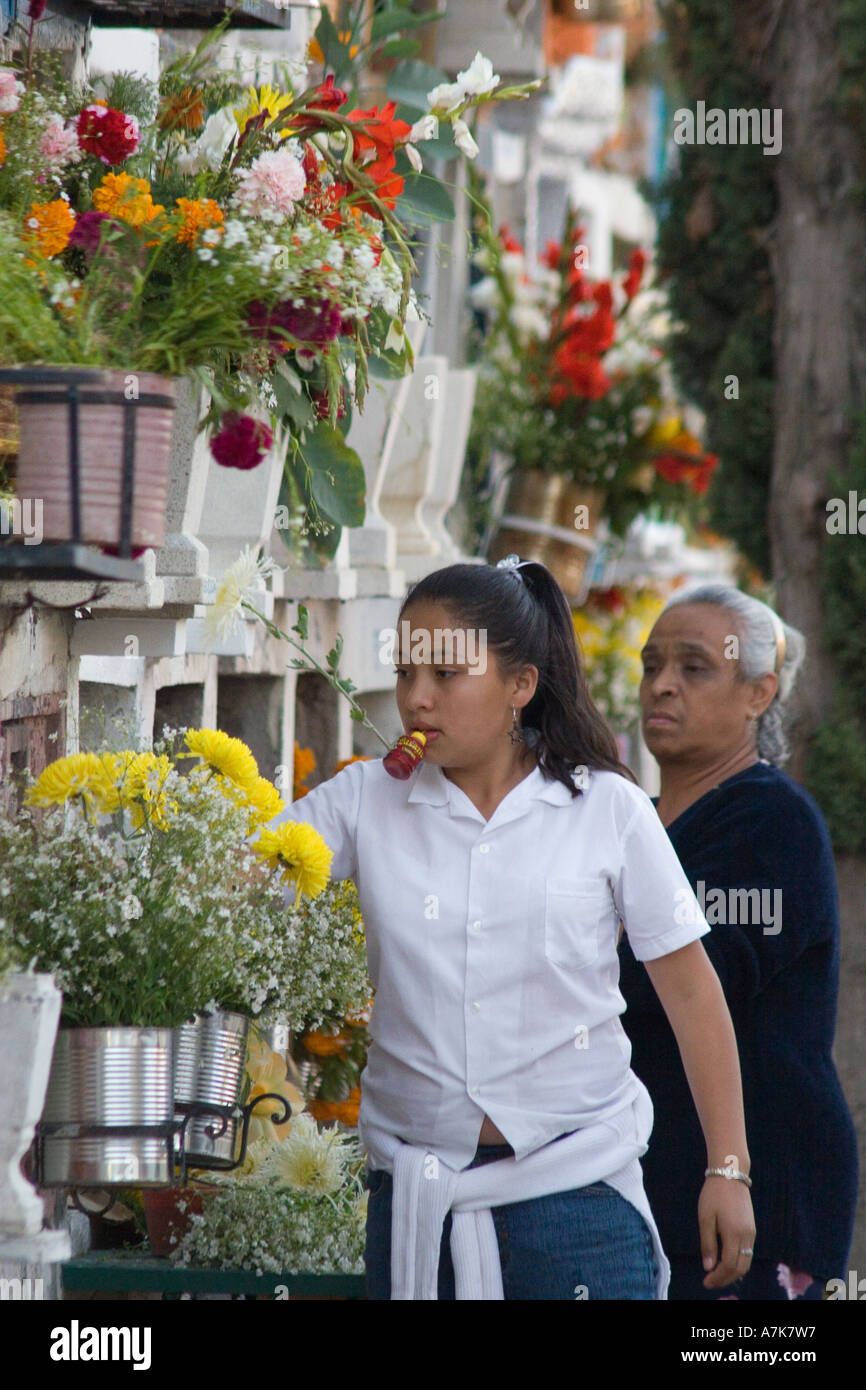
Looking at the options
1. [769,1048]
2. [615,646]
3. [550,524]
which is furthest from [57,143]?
[615,646]

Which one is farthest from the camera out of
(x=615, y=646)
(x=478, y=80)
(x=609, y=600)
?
(x=609, y=600)

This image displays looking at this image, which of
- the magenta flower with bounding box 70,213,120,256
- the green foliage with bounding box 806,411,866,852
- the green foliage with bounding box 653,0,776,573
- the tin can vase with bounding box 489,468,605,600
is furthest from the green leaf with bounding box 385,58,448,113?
the tin can vase with bounding box 489,468,605,600

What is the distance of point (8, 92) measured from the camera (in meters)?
2.10

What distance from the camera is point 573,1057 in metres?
2.35

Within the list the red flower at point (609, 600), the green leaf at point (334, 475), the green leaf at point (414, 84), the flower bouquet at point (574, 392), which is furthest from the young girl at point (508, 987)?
the red flower at point (609, 600)

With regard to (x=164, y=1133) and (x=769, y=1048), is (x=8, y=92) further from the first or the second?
(x=769, y=1048)

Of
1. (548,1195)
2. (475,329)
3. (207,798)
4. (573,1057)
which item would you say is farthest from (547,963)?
(475,329)

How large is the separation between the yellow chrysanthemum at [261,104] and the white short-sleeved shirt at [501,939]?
88 cm

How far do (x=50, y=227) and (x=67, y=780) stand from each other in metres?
0.62

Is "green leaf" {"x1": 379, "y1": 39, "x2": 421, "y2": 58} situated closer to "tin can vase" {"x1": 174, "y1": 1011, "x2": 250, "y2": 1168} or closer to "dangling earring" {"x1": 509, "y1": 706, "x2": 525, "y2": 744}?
"dangling earring" {"x1": 509, "y1": 706, "x2": 525, "y2": 744}

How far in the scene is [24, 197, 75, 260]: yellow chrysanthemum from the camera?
202 centimetres

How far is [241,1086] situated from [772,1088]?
46.0 inches

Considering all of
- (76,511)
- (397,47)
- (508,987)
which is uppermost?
(397,47)

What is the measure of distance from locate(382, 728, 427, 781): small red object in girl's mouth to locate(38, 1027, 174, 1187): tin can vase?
0.45 meters
